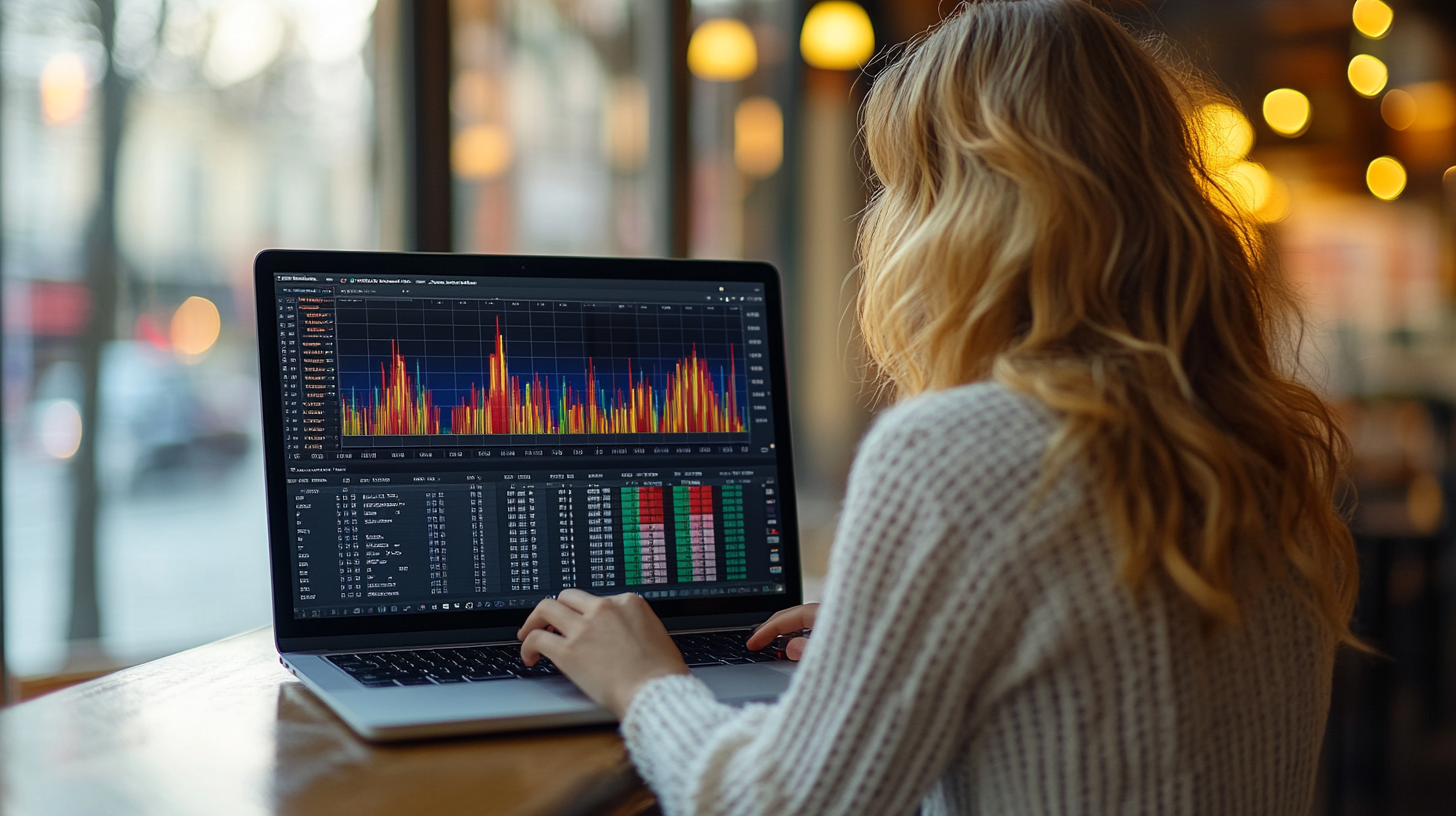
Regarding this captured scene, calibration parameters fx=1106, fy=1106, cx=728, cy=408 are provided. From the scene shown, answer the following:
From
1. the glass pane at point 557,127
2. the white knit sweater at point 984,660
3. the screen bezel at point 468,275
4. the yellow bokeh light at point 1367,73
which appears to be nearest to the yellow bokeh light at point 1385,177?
the yellow bokeh light at point 1367,73

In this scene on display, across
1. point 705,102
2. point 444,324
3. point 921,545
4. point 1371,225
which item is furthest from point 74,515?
point 1371,225

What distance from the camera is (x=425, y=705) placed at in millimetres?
851

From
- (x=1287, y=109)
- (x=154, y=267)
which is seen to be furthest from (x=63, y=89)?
(x=1287, y=109)

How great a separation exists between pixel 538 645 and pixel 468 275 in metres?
0.39

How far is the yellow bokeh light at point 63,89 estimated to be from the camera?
1.71m

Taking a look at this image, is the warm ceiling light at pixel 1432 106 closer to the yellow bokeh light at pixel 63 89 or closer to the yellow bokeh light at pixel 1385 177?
the yellow bokeh light at pixel 1385 177

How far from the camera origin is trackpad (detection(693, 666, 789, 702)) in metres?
0.93

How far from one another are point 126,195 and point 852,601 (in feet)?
5.61

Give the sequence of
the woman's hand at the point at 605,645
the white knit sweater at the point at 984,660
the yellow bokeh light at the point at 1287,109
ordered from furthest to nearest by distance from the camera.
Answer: the yellow bokeh light at the point at 1287,109 < the woman's hand at the point at 605,645 < the white knit sweater at the point at 984,660

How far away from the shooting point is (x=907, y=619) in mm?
688

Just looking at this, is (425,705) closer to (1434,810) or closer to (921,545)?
(921,545)

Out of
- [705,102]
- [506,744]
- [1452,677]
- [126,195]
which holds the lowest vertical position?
[1452,677]

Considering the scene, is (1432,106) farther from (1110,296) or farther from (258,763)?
(258,763)

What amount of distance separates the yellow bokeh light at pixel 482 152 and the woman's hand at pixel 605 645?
1.68m
